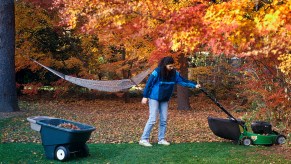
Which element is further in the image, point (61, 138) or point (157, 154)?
point (157, 154)

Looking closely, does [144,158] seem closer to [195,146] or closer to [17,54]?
[195,146]

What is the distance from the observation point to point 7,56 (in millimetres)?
11398

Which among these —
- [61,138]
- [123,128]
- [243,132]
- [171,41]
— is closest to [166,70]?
[171,41]

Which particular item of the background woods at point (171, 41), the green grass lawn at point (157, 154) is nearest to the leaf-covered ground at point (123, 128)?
the green grass lawn at point (157, 154)

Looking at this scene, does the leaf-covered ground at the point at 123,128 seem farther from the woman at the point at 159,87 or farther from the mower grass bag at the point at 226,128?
the woman at the point at 159,87

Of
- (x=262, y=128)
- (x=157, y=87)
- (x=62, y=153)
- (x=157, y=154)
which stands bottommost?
(x=157, y=154)

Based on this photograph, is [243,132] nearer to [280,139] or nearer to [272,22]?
[280,139]

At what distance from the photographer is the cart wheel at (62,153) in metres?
5.70

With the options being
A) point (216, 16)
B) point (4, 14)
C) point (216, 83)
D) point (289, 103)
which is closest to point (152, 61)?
point (4, 14)

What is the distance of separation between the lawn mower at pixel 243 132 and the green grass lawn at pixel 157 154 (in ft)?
0.48

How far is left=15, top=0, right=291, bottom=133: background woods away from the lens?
229 inches

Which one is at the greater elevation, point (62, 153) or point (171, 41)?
point (171, 41)

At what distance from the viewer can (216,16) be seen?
6.10 metres

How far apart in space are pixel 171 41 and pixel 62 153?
108 inches
